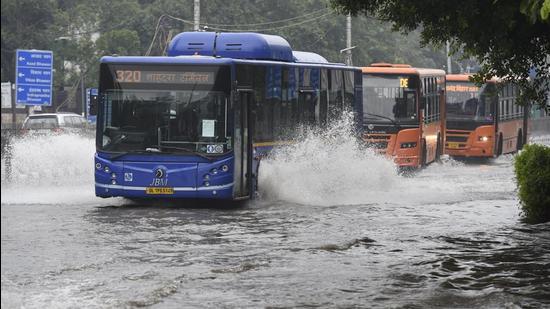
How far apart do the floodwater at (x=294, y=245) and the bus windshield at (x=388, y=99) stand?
221 inches

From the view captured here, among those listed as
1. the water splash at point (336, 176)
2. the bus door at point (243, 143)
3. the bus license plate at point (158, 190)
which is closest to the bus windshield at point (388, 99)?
the water splash at point (336, 176)

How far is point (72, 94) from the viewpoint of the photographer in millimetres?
66062

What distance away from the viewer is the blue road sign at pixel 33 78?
1339 inches

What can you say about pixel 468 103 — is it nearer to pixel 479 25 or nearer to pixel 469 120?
pixel 469 120

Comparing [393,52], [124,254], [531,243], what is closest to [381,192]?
[531,243]

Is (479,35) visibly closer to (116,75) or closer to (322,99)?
(116,75)

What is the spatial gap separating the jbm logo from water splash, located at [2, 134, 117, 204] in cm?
474

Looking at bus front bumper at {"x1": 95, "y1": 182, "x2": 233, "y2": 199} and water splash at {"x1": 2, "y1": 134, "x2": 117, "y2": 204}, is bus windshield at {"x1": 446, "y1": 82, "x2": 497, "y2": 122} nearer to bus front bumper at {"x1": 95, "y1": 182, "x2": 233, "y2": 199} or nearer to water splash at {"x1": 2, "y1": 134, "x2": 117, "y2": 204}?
water splash at {"x1": 2, "y1": 134, "x2": 117, "y2": 204}

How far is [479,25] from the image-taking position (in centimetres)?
1482

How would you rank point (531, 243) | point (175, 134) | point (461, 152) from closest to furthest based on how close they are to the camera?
point (531, 243)
point (175, 134)
point (461, 152)

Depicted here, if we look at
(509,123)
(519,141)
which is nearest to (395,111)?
(509,123)

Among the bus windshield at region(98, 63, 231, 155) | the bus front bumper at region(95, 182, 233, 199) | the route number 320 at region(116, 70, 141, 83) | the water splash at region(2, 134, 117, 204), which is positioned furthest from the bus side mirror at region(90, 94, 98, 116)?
the water splash at region(2, 134, 117, 204)

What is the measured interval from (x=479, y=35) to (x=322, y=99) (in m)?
10.2

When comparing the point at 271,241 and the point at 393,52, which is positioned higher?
the point at 393,52
